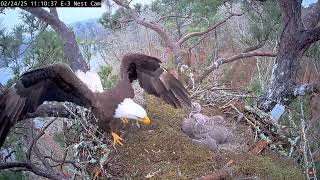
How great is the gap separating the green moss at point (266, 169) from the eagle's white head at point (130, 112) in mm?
916

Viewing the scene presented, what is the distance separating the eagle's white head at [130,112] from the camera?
4094 mm

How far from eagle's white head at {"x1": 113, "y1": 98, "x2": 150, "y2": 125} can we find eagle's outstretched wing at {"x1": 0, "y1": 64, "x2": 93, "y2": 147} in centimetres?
29

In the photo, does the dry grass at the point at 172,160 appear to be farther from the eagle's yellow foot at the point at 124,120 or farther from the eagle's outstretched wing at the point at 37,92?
the eagle's outstretched wing at the point at 37,92

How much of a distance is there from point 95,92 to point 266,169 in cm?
170

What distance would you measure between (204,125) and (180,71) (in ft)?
4.32

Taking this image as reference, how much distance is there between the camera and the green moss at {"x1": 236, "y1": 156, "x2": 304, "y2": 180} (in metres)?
3.68

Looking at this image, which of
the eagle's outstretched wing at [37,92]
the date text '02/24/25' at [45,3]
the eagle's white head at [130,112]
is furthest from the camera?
the date text '02/24/25' at [45,3]

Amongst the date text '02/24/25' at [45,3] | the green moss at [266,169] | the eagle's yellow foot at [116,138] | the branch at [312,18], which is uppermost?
the date text '02/24/25' at [45,3]

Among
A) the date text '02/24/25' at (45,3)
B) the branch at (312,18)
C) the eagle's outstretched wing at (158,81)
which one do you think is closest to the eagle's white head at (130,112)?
the eagle's outstretched wing at (158,81)

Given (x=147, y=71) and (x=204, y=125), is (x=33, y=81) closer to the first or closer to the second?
(x=147, y=71)

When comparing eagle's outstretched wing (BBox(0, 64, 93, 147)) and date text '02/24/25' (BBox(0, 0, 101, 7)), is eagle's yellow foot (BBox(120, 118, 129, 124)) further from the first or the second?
date text '02/24/25' (BBox(0, 0, 101, 7))

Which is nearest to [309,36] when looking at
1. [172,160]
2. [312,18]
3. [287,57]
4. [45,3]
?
[287,57]

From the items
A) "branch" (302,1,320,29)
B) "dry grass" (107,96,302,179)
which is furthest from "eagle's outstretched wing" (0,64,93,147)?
"branch" (302,1,320,29)

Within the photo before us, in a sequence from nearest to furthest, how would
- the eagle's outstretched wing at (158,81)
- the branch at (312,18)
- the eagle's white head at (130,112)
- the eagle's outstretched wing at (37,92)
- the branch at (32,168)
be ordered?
the branch at (32,168) < the eagle's outstretched wing at (37,92) < the eagle's white head at (130,112) < the eagle's outstretched wing at (158,81) < the branch at (312,18)
